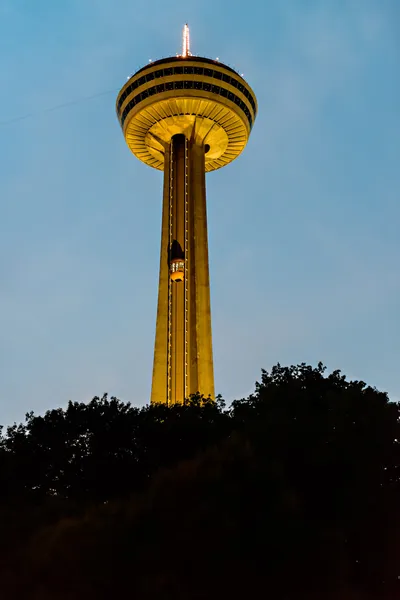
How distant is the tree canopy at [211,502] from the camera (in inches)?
1088

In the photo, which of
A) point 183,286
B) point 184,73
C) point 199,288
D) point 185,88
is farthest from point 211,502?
point 184,73

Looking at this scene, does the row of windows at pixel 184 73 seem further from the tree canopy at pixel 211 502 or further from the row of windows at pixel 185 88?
the tree canopy at pixel 211 502

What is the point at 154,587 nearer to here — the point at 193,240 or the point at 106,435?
the point at 106,435

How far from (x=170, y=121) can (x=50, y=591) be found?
252 feet

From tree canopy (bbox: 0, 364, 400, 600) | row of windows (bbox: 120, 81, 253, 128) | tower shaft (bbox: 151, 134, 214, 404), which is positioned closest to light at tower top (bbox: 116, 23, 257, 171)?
row of windows (bbox: 120, 81, 253, 128)

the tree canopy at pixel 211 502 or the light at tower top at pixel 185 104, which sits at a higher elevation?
the light at tower top at pixel 185 104

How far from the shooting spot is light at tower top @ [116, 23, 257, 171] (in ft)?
295

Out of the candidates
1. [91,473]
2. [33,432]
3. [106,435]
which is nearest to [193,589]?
[91,473]

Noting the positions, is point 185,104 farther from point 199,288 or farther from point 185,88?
point 199,288

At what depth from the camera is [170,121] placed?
94250 mm

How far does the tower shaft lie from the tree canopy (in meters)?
33.6

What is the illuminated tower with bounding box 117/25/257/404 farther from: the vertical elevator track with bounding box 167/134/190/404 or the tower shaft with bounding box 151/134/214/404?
the tower shaft with bounding box 151/134/214/404

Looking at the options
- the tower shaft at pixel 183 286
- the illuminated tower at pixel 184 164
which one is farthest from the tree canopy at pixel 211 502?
the illuminated tower at pixel 184 164

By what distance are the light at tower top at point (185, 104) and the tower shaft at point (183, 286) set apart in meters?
3.19
